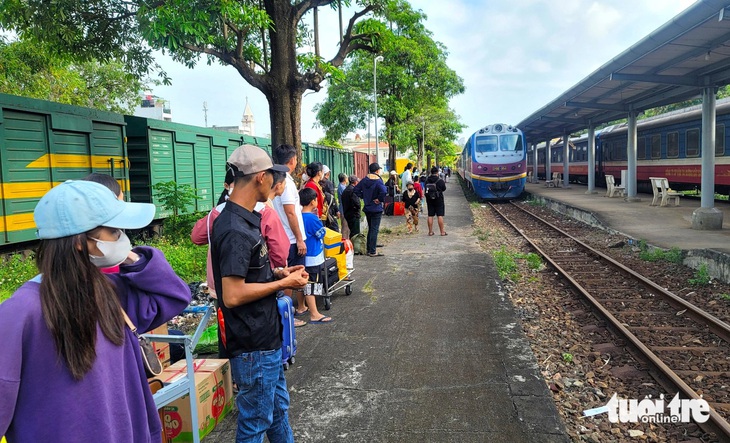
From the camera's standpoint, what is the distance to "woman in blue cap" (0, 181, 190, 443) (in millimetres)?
1581

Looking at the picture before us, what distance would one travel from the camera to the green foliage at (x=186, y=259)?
28.1 ft

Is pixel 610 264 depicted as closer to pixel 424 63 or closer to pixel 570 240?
pixel 570 240

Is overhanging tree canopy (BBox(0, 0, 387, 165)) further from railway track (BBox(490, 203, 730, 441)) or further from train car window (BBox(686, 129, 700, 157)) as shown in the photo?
train car window (BBox(686, 129, 700, 157))

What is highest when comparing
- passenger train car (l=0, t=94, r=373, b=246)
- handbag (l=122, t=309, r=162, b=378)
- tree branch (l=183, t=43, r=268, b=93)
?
tree branch (l=183, t=43, r=268, b=93)

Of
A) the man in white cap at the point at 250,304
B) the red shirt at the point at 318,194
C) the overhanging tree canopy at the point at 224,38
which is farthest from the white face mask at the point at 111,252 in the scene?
the overhanging tree canopy at the point at 224,38

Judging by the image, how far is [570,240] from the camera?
13.5m

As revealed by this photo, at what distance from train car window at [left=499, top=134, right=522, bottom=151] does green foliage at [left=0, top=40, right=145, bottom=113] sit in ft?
46.1

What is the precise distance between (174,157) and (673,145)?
17.3 meters

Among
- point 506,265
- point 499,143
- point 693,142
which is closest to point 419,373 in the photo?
point 506,265

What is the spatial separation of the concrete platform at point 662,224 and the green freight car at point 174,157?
9.90 m

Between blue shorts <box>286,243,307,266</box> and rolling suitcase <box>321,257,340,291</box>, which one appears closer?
blue shorts <box>286,243,307,266</box>

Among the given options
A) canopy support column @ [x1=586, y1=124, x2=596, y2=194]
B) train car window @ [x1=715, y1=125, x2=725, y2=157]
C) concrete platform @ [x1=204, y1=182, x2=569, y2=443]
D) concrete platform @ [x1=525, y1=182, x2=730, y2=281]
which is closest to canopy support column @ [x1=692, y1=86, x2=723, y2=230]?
concrete platform @ [x1=525, y1=182, x2=730, y2=281]

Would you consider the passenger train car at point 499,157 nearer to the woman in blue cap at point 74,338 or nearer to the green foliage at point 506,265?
the green foliage at point 506,265

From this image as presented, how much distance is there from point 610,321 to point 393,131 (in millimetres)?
24331
